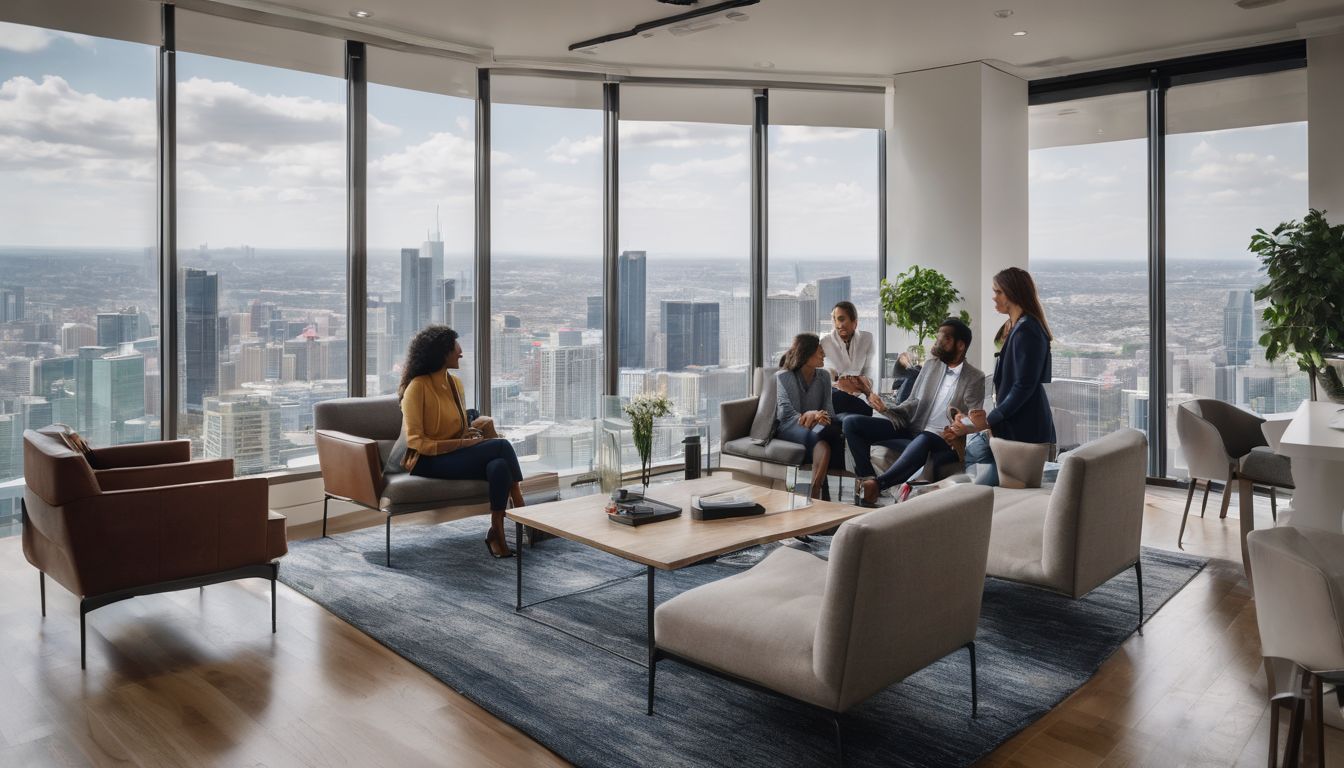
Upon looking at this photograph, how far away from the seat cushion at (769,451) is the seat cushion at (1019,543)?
1.69 meters

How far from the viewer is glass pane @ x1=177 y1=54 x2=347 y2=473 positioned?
19.0ft

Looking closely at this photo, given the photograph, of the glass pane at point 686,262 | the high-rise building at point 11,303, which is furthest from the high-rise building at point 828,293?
the high-rise building at point 11,303

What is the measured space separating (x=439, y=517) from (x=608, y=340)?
7.32ft

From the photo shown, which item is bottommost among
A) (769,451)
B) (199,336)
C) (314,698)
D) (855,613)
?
(314,698)

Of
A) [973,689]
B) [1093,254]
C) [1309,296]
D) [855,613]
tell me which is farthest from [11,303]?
[1309,296]

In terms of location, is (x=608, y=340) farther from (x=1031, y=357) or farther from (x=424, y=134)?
(x=1031, y=357)

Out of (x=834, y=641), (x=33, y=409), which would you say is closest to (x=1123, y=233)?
(x=834, y=641)

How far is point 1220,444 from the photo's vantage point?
532cm

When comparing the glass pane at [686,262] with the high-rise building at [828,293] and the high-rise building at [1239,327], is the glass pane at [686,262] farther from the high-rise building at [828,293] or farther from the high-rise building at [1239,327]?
the high-rise building at [1239,327]

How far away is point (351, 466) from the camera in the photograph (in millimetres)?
5047

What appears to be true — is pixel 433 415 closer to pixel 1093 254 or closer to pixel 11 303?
pixel 11 303

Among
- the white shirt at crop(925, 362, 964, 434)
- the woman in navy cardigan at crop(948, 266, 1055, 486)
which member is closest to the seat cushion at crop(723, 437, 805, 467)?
the white shirt at crop(925, 362, 964, 434)

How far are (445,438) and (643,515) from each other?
5.42ft

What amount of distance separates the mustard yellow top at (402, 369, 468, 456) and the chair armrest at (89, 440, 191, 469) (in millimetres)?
1130
